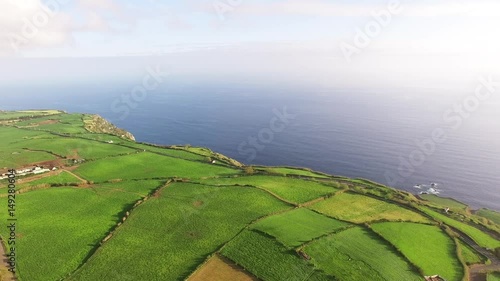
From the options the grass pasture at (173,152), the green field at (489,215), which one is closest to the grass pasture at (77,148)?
the grass pasture at (173,152)

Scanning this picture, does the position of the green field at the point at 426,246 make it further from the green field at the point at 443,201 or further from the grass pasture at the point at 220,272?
the green field at the point at 443,201

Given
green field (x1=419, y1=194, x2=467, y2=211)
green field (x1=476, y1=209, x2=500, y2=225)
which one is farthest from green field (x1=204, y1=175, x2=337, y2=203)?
green field (x1=476, y1=209, x2=500, y2=225)

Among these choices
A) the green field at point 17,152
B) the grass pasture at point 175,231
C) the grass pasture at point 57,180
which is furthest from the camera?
the green field at point 17,152

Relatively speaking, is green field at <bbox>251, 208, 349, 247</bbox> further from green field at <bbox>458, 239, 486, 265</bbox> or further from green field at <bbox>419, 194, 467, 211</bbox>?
green field at <bbox>419, 194, 467, 211</bbox>

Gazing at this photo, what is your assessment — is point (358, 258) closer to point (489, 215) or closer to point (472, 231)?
point (472, 231)

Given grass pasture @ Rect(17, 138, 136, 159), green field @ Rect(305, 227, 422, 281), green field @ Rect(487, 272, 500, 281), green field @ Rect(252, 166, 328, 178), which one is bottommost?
grass pasture @ Rect(17, 138, 136, 159)
